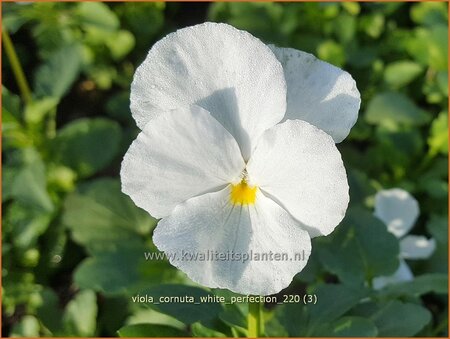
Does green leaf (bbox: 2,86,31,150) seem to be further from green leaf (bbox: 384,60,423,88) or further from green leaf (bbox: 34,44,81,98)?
green leaf (bbox: 384,60,423,88)

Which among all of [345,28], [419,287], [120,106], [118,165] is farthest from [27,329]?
[345,28]

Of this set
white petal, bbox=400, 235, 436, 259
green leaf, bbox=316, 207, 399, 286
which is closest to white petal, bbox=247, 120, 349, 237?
green leaf, bbox=316, 207, 399, 286

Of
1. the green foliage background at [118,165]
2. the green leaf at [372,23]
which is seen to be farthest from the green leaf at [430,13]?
the green leaf at [372,23]

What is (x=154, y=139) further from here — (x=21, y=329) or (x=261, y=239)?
(x=21, y=329)

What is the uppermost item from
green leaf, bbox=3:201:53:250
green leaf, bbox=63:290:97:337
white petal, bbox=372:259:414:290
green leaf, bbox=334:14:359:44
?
green leaf, bbox=334:14:359:44

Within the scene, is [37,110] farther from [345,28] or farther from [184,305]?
[345,28]

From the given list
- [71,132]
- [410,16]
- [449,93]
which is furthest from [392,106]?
[71,132]

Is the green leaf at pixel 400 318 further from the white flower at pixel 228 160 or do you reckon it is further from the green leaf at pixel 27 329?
the green leaf at pixel 27 329
